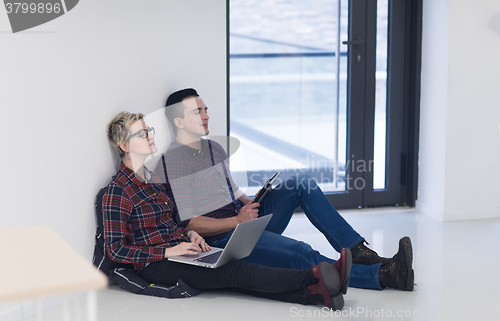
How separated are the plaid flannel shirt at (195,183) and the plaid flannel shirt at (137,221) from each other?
0.07m

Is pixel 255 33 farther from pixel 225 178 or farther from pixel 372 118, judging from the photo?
pixel 225 178

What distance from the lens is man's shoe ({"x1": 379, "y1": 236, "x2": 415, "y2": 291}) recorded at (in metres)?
2.20

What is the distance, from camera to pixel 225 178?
259 cm

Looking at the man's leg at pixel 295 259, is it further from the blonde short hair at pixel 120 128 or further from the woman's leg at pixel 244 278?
the blonde short hair at pixel 120 128

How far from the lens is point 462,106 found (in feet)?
11.3

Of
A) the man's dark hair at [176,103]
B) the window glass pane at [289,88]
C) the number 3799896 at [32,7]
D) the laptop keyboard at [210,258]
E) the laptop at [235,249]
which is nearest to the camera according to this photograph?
the number 3799896 at [32,7]

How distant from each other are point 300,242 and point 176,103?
38.2 inches

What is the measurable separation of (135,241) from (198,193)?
15.5 inches

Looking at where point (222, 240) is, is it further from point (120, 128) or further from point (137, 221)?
point (120, 128)

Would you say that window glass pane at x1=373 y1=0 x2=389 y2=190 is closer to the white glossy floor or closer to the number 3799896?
the white glossy floor

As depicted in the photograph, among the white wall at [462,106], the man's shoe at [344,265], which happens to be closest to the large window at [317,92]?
the white wall at [462,106]

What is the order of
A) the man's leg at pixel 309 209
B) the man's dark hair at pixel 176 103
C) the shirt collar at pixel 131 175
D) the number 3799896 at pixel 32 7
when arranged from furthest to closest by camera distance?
1. the man's dark hair at pixel 176 103
2. the man's leg at pixel 309 209
3. the shirt collar at pixel 131 175
4. the number 3799896 at pixel 32 7

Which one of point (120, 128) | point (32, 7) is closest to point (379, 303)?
point (120, 128)

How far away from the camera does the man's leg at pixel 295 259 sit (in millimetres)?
2246
